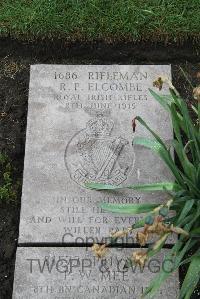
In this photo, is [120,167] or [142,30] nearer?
[120,167]

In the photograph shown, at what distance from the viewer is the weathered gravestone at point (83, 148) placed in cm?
331

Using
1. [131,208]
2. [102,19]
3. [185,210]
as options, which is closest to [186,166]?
[185,210]

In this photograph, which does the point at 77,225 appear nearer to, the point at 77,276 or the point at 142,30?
the point at 77,276

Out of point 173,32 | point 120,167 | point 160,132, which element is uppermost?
point 173,32

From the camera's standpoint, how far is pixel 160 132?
3582mm

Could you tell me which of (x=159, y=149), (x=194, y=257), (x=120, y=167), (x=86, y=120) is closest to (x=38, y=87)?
(x=86, y=120)

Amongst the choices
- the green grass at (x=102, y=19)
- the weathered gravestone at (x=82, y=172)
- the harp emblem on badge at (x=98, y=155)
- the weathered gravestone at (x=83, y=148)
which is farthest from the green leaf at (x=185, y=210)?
the green grass at (x=102, y=19)

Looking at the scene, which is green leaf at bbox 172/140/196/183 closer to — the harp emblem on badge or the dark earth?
the harp emblem on badge

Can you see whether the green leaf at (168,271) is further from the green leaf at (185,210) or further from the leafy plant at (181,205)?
the green leaf at (185,210)

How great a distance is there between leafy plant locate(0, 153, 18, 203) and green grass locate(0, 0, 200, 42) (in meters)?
1.01

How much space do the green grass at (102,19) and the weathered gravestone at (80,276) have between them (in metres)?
1.67

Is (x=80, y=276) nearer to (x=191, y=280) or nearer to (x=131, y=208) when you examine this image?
(x=131, y=208)

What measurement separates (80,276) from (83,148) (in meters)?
0.74

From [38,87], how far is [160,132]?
785 mm
